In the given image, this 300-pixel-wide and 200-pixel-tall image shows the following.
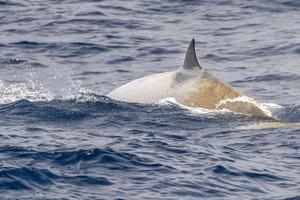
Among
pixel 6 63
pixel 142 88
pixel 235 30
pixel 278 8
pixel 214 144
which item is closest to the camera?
pixel 214 144

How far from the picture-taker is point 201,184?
1278 cm

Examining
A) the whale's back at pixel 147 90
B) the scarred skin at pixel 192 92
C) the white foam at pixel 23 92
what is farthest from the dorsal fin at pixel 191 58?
the white foam at pixel 23 92

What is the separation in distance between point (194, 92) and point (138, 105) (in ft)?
3.79

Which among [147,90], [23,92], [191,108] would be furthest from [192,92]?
[23,92]

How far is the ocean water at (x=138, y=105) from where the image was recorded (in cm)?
1289

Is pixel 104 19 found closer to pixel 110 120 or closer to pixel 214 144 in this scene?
pixel 110 120

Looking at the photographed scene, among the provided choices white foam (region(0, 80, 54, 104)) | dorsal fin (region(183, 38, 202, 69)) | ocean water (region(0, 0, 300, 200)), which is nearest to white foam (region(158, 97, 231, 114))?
ocean water (region(0, 0, 300, 200))

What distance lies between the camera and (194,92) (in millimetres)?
A: 17547

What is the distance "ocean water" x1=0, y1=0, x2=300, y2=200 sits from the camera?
1289 cm

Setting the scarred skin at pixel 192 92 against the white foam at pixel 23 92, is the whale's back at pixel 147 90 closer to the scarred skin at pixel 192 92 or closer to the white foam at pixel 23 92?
the scarred skin at pixel 192 92

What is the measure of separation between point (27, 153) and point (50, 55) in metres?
11.0

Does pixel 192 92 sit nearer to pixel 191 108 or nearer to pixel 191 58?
pixel 191 108

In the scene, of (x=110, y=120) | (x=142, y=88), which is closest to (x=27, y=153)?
(x=110, y=120)

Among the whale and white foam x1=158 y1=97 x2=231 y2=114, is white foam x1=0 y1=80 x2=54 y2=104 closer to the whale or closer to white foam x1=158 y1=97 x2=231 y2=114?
the whale
